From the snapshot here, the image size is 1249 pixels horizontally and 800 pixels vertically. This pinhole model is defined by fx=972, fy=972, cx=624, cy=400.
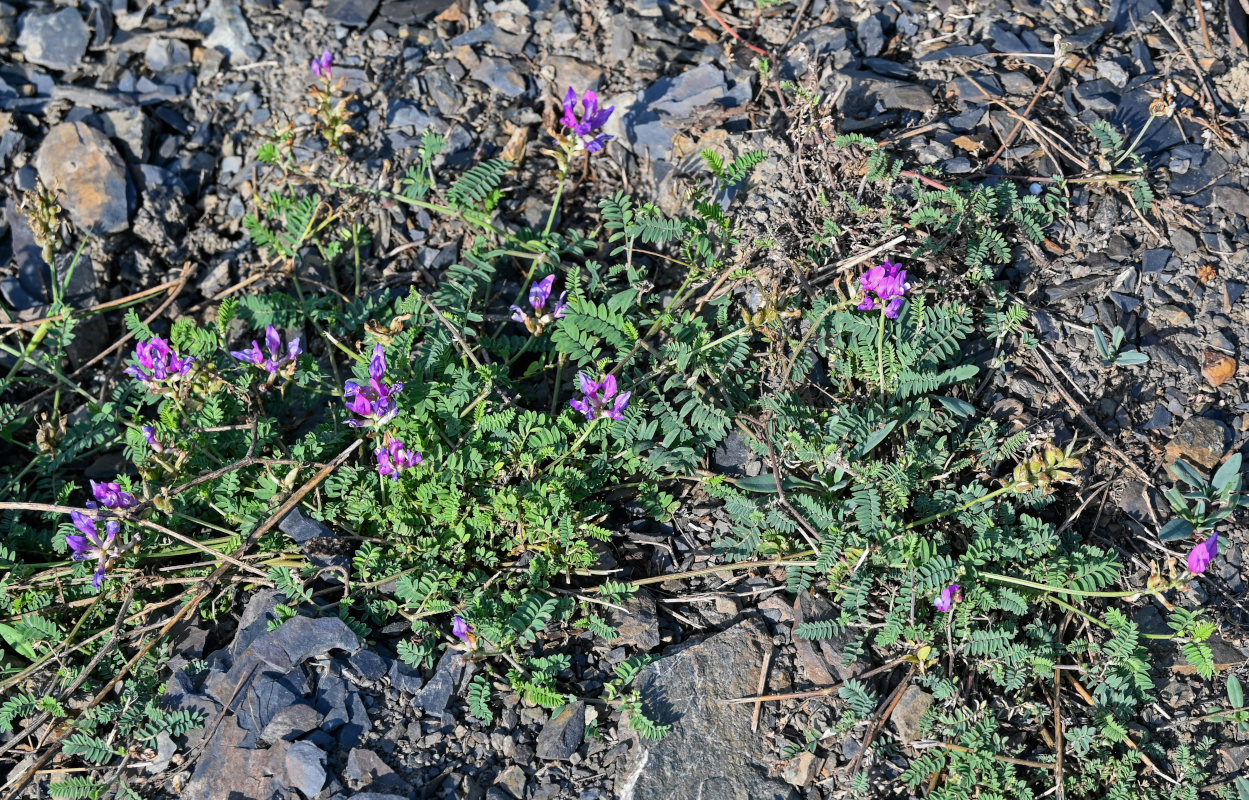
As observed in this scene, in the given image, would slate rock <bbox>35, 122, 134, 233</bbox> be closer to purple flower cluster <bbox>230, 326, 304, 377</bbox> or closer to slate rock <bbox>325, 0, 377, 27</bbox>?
slate rock <bbox>325, 0, 377, 27</bbox>

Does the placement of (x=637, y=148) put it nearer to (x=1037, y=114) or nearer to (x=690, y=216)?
(x=690, y=216)

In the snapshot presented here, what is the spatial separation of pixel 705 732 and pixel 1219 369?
7.25 feet

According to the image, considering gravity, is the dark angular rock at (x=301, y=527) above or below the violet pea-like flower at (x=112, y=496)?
below

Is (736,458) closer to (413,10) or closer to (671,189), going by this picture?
(671,189)

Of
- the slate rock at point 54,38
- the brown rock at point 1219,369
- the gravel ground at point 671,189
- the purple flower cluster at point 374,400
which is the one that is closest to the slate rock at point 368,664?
the gravel ground at point 671,189

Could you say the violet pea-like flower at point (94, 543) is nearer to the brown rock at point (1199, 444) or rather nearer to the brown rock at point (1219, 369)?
the brown rock at point (1199, 444)

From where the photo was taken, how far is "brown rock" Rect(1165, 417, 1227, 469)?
3.28 m

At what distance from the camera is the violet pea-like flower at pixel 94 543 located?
2967 millimetres

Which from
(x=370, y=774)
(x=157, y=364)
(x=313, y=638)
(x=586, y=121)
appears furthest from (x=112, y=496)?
(x=586, y=121)

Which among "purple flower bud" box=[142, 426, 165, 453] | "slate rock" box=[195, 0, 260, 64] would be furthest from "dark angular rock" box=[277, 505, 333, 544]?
"slate rock" box=[195, 0, 260, 64]

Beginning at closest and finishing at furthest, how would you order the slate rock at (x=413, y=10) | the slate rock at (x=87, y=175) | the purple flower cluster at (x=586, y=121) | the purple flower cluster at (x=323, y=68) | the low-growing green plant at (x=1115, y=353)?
the low-growing green plant at (x=1115, y=353)
the purple flower cluster at (x=586, y=121)
the purple flower cluster at (x=323, y=68)
the slate rock at (x=87, y=175)
the slate rock at (x=413, y=10)

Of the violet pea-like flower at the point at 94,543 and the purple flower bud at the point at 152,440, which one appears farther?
the purple flower bud at the point at 152,440

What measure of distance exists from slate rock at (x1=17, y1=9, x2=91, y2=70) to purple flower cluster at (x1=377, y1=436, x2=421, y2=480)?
3.15 meters

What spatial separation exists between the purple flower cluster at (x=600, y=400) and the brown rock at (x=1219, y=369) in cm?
205
